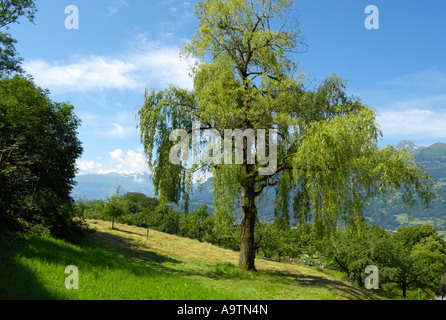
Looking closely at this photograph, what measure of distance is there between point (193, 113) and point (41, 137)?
7171mm

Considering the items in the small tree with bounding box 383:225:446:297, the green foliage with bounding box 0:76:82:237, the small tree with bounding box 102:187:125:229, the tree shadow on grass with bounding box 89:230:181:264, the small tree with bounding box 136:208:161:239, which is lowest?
the small tree with bounding box 383:225:446:297

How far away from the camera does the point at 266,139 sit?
1398 cm

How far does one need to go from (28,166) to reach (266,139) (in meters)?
11.3

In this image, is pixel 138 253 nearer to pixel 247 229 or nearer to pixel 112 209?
pixel 247 229

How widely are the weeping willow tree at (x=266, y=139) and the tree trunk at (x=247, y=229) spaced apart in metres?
0.06

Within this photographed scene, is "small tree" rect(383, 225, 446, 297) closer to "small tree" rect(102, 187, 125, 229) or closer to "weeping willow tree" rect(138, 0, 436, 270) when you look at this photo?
"weeping willow tree" rect(138, 0, 436, 270)

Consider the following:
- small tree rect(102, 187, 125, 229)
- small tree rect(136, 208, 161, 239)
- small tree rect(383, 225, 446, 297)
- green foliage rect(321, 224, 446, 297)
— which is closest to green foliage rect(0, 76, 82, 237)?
small tree rect(136, 208, 161, 239)

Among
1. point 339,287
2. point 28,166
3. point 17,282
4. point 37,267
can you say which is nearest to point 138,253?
point 28,166

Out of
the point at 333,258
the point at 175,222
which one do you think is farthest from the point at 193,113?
the point at 175,222

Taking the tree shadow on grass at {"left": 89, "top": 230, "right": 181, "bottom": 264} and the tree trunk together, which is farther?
the tree shadow on grass at {"left": 89, "top": 230, "right": 181, "bottom": 264}

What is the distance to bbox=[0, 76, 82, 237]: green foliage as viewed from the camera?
33.7 feet

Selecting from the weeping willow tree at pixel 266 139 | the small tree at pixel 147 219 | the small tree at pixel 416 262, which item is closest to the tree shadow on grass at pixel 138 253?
the weeping willow tree at pixel 266 139

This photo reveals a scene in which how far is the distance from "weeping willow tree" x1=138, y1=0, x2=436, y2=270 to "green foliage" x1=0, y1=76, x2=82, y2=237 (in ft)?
15.1

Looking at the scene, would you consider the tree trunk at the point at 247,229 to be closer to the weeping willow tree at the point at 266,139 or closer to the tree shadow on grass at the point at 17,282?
the weeping willow tree at the point at 266,139
